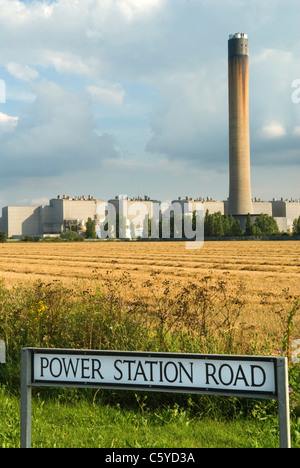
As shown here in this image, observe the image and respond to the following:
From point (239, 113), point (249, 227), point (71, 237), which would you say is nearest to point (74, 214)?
point (71, 237)

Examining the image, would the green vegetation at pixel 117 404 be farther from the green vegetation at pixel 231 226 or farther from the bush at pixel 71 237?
the bush at pixel 71 237

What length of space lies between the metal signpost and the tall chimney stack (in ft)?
292

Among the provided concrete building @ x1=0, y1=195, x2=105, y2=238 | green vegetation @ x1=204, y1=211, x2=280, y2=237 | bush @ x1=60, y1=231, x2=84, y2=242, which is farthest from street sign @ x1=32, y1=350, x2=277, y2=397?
concrete building @ x1=0, y1=195, x2=105, y2=238

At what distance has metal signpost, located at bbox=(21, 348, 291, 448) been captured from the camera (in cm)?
258

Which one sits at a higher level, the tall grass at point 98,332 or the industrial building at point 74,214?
the industrial building at point 74,214

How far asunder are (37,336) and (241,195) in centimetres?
9150

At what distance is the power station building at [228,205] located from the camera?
89.0 m

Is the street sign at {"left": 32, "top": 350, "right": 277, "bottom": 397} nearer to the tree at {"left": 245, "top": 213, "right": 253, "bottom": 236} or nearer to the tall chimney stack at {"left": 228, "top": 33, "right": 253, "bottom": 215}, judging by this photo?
the tall chimney stack at {"left": 228, "top": 33, "right": 253, "bottom": 215}

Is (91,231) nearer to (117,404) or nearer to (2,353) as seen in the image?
(2,353)

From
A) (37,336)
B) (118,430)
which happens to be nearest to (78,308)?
(37,336)

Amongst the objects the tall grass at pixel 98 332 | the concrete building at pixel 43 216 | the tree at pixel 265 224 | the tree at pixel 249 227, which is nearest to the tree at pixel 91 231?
the concrete building at pixel 43 216

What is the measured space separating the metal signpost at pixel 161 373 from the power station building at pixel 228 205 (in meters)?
89.1

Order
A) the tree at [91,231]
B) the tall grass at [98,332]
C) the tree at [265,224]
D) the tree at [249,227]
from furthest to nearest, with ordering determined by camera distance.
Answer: the tree at [91,231] < the tree at [265,224] < the tree at [249,227] < the tall grass at [98,332]

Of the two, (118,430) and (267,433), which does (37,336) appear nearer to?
(118,430)
